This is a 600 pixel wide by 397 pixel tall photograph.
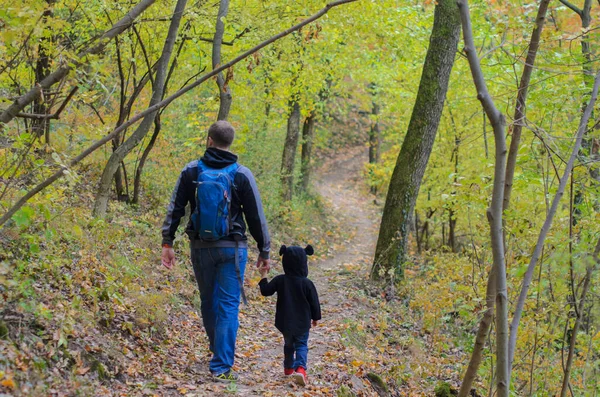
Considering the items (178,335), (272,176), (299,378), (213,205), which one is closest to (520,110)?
(213,205)

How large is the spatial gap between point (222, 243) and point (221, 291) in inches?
18.8

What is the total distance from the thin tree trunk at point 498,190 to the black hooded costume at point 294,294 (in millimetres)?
2145

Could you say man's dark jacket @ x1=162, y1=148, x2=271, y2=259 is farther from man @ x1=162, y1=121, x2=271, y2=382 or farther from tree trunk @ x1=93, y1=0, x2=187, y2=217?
tree trunk @ x1=93, y1=0, x2=187, y2=217

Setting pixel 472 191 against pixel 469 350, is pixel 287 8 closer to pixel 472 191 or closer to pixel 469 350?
pixel 472 191

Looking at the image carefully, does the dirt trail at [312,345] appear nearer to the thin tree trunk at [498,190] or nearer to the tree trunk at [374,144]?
the thin tree trunk at [498,190]

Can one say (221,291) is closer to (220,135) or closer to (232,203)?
(232,203)

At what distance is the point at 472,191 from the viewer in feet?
20.6

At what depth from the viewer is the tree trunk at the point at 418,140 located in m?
10.1

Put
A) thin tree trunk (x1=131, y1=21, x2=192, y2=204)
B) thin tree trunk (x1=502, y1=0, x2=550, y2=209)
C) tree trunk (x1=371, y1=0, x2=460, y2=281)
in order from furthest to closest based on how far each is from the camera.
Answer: tree trunk (x1=371, y1=0, x2=460, y2=281), thin tree trunk (x1=131, y1=21, x2=192, y2=204), thin tree trunk (x1=502, y1=0, x2=550, y2=209)

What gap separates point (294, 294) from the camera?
555 cm

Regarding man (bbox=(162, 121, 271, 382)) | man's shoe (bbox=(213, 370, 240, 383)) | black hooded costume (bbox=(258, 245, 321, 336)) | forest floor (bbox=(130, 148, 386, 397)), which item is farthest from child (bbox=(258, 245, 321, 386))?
man's shoe (bbox=(213, 370, 240, 383))

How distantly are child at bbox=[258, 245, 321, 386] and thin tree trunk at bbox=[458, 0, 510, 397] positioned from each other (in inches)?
84.5

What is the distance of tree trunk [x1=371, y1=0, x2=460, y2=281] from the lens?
10.1 m

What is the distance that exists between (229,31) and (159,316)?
21.4 feet
